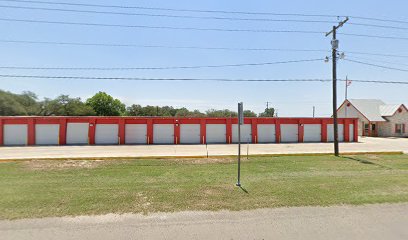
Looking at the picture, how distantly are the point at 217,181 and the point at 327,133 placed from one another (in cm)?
2490

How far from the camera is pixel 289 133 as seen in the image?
94.9 feet

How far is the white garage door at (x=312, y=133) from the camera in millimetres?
29219

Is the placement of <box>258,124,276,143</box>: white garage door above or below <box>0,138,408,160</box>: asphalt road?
above

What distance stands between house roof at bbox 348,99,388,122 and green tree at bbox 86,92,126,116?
215ft

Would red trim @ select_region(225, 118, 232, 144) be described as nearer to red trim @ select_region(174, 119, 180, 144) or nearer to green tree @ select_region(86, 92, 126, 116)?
red trim @ select_region(174, 119, 180, 144)

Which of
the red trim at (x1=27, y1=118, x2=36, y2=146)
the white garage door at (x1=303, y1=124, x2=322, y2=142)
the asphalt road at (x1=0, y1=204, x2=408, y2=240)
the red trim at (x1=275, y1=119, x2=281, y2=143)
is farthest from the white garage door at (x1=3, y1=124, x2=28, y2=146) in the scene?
the white garage door at (x1=303, y1=124, x2=322, y2=142)

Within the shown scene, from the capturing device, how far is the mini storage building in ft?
80.9

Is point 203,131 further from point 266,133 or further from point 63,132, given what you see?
point 63,132

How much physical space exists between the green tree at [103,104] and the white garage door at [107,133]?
192 feet

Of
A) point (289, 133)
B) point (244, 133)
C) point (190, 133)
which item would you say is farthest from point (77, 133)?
point (289, 133)

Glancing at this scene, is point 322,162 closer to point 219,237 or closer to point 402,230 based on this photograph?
point 402,230

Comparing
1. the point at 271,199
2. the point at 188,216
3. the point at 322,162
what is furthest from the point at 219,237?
the point at 322,162

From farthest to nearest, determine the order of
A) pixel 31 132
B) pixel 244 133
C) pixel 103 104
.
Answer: pixel 103 104 → pixel 244 133 → pixel 31 132

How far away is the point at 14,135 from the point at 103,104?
5920 centimetres
